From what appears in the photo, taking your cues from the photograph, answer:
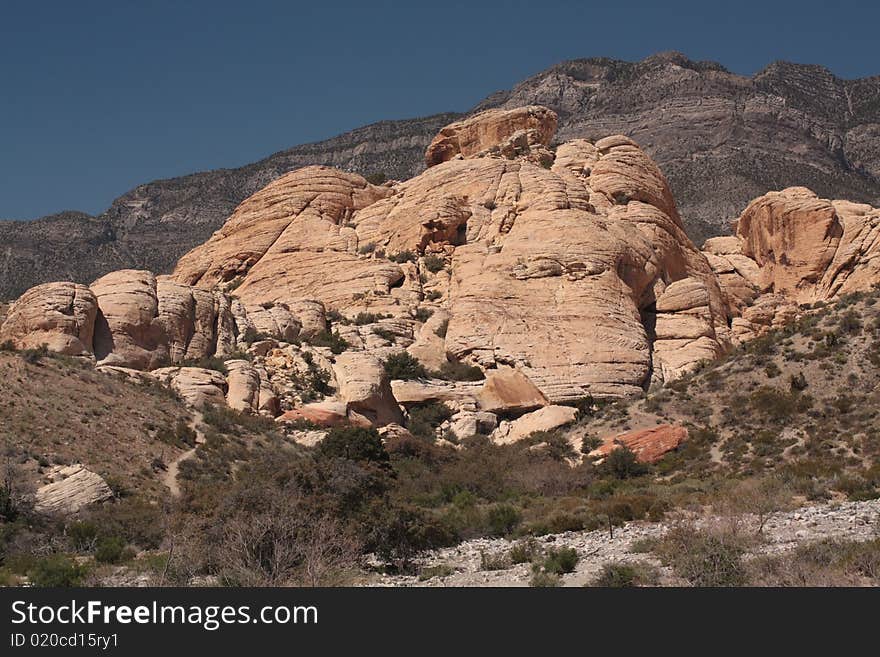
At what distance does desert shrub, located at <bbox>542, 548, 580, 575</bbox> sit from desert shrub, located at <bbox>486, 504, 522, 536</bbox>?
544 centimetres

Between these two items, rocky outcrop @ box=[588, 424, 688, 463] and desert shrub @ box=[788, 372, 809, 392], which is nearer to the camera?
rocky outcrop @ box=[588, 424, 688, 463]

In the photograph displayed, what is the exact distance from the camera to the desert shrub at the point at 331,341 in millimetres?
44375

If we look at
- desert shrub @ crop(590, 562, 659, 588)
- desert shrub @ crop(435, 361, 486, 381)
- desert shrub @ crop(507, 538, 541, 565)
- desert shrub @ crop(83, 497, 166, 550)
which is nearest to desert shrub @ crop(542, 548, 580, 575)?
desert shrub @ crop(507, 538, 541, 565)

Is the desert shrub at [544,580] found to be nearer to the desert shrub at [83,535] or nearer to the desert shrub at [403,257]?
the desert shrub at [83,535]

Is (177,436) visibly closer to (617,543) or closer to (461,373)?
(461,373)

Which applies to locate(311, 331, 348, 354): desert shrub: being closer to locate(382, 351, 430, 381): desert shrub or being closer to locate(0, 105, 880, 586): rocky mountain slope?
locate(0, 105, 880, 586): rocky mountain slope

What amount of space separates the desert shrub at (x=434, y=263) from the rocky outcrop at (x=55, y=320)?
17584mm

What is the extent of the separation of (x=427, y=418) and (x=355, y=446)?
34.0ft

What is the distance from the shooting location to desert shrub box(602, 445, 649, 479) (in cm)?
3219

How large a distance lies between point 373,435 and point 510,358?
12.7 m

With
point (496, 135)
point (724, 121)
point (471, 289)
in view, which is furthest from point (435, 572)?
point (724, 121)

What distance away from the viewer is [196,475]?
30.0 m

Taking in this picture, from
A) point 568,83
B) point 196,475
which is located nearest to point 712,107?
point 568,83

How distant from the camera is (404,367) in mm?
43656
